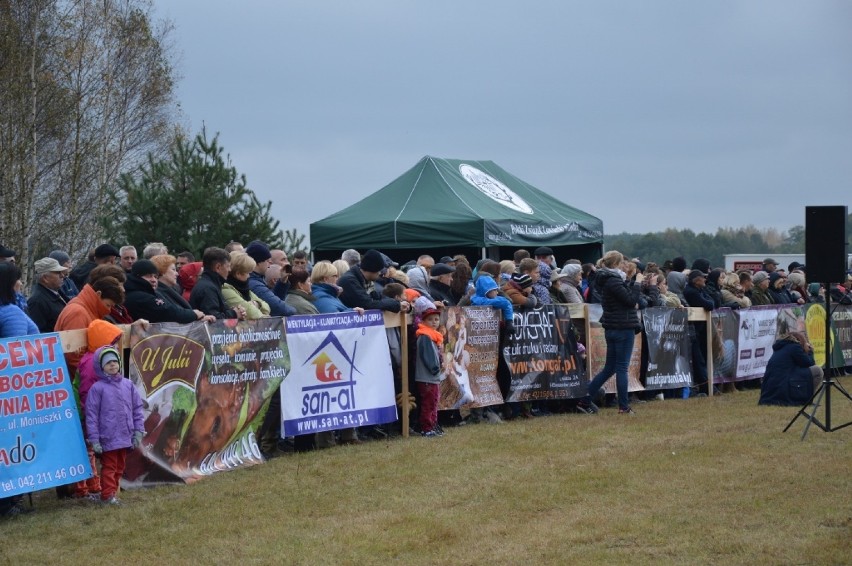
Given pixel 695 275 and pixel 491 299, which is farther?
pixel 695 275

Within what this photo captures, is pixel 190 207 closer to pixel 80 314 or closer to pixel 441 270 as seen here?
pixel 441 270

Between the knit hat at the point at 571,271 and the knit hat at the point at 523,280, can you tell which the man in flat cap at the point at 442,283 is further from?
the knit hat at the point at 571,271

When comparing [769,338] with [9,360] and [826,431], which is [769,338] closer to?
[826,431]

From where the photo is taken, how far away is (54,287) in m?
9.79

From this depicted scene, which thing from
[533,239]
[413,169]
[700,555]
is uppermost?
[413,169]

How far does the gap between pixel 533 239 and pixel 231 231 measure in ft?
23.3

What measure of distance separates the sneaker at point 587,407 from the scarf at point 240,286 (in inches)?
212

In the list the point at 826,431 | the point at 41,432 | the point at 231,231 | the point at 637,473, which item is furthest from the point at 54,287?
the point at 231,231

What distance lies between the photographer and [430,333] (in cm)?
1194

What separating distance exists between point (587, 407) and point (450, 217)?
657cm

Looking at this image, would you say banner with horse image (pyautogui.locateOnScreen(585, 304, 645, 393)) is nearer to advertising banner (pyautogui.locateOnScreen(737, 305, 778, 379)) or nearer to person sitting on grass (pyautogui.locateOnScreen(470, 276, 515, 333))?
person sitting on grass (pyautogui.locateOnScreen(470, 276, 515, 333))

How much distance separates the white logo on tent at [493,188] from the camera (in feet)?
71.3

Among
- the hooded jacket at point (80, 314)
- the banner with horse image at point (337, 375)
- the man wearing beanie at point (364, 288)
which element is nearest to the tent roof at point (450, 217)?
the man wearing beanie at point (364, 288)

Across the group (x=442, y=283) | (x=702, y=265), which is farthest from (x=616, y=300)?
(x=702, y=265)
